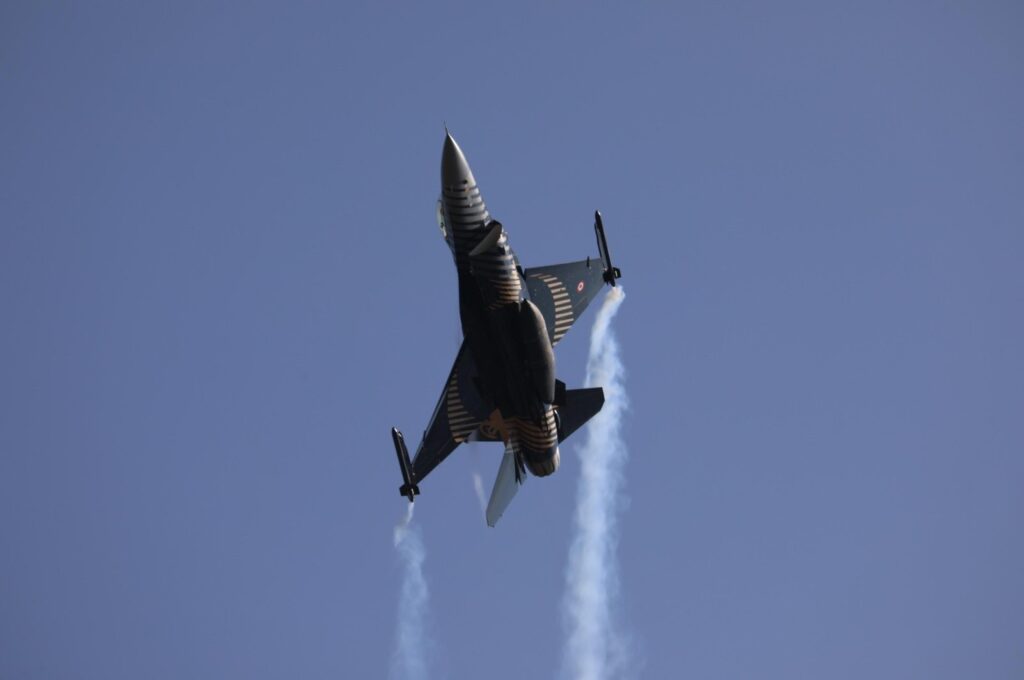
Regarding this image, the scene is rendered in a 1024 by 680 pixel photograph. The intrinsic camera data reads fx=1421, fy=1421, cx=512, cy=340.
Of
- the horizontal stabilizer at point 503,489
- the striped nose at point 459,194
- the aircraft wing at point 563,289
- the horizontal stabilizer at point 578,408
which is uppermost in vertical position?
the striped nose at point 459,194

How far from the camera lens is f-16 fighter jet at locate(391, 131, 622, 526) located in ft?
181

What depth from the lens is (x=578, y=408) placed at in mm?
62188

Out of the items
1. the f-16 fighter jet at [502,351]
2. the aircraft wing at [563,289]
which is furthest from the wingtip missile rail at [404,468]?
the aircraft wing at [563,289]

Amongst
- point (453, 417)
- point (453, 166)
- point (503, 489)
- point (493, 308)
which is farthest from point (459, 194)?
point (503, 489)

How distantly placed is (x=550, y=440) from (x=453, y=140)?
13.6m

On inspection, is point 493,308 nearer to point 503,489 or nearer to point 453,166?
point 453,166

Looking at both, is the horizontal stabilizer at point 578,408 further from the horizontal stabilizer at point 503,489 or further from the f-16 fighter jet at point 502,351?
the horizontal stabilizer at point 503,489

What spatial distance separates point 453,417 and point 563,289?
25.0 ft

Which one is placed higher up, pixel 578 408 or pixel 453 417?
pixel 453 417

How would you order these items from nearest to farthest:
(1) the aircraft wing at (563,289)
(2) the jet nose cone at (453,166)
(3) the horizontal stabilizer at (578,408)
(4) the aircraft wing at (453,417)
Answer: (2) the jet nose cone at (453,166), (4) the aircraft wing at (453,417), (3) the horizontal stabilizer at (578,408), (1) the aircraft wing at (563,289)

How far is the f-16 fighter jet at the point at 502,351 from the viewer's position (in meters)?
55.2

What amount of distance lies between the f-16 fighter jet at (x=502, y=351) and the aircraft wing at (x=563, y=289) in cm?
4

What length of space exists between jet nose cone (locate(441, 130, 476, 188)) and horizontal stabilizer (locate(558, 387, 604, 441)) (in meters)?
11.8

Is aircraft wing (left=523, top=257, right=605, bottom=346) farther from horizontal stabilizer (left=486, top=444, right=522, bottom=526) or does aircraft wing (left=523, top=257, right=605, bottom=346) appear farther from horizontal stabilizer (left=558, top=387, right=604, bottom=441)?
horizontal stabilizer (left=486, top=444, right=522, bottom=526)
